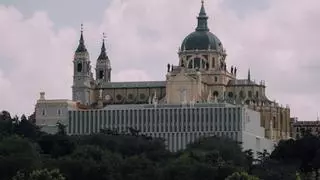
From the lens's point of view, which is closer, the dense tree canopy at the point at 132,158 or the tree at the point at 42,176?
the tree at the point at 42,176

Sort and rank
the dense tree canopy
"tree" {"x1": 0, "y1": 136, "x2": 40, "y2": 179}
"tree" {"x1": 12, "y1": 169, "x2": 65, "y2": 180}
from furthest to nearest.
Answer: the dense tree canopy → "tree" {"x1": 0, "y1": 136, "x2": 40, "y2": 179} → "tree" {"x1": 12, "y1": 169, "x2": 65, "y2": 180}

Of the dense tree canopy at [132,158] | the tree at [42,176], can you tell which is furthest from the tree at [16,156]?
the tree at [42,176]

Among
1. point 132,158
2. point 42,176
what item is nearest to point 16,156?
point 132,158

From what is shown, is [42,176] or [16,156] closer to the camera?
[42,176]

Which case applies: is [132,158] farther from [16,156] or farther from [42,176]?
[42,176]

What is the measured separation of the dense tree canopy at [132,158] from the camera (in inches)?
5468

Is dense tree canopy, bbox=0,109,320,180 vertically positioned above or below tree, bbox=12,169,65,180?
above

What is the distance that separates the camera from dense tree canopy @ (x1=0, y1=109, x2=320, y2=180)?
456 ft

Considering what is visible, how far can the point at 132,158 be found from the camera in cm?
14788

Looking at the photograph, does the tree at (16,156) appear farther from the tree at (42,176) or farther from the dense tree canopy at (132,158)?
the tree at (42,176)

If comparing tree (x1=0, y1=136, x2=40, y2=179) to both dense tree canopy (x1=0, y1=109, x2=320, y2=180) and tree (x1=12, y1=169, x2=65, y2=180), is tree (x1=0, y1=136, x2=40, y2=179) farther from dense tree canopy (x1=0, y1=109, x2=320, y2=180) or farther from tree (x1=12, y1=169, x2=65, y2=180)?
tree (x1=12, y1=169, x2=65, y2=180)

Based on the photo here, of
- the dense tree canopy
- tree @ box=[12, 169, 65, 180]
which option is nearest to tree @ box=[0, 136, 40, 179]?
the dense tree canopy

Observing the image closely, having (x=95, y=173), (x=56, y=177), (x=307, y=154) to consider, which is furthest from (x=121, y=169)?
(x=307, y=154)

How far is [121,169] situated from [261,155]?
46503mm
